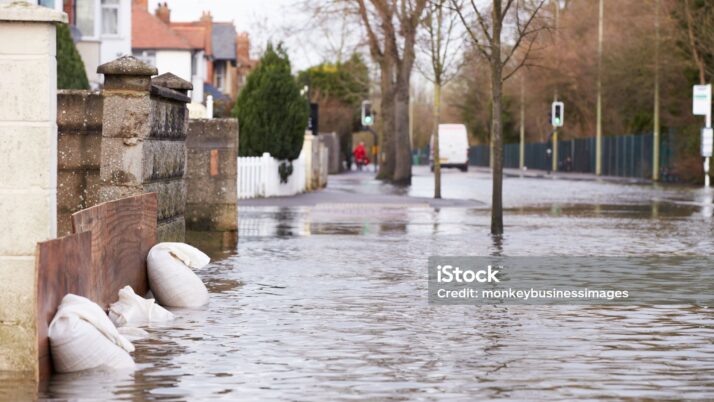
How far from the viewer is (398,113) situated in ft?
189

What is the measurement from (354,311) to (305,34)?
141 feet

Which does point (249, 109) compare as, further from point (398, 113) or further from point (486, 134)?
point (486, 134)

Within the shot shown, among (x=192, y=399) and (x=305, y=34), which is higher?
(x=305, y=34)

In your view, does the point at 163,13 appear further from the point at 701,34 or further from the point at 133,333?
the point at 133,333

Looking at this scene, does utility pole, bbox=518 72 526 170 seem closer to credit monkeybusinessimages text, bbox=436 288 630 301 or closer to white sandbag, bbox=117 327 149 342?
credit monkeybusinessimages text, bbox=436 288 630 301

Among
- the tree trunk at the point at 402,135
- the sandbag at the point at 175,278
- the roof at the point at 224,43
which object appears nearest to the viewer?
the sandbag at the point at 175,278

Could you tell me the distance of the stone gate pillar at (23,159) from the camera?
933 centimetres

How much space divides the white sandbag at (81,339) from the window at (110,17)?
50.3 metres

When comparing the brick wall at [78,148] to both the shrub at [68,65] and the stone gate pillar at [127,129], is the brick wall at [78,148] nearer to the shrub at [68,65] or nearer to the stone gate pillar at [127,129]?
the stone gate pillar at [127,129]

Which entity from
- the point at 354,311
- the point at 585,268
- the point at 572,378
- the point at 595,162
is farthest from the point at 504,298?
the point at 595,162

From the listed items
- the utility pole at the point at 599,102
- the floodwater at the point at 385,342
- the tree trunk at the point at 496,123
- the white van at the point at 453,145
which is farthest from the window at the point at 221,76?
the floodwater at the point at 385,342

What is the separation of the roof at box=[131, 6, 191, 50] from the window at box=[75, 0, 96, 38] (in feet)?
97.3

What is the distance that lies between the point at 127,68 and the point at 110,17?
148 feet

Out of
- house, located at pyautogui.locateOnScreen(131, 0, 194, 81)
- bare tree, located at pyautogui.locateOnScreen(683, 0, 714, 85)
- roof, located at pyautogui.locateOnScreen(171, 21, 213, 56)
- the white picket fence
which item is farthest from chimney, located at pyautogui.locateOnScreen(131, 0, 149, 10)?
the white picket fence
